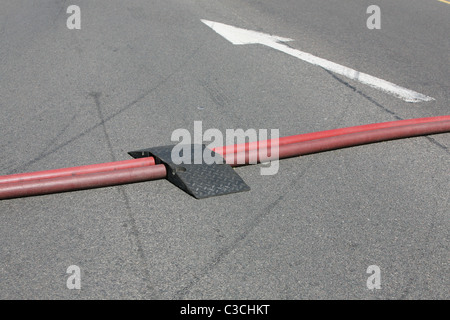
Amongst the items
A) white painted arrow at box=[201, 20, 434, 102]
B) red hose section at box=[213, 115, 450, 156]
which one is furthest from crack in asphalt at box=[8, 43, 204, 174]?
red hose section at box=[213, 115, 450, 156]

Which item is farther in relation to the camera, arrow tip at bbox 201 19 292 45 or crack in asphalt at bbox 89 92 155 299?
arrow tip at bbox 201 19 292 45

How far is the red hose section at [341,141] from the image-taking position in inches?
181

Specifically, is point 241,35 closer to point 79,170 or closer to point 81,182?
point 79,170

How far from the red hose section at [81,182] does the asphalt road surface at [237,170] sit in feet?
0.23

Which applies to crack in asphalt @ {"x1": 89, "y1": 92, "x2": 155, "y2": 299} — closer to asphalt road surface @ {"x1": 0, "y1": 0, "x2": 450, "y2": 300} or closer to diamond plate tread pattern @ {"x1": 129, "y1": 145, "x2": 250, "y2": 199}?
asphalt road surface @ {"x1": 0, "y1": 0, "x2": 450, "y2": 300}

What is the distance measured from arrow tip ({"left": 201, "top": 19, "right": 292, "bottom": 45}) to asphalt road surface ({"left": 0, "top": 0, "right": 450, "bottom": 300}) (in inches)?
6.9

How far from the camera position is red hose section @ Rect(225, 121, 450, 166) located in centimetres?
461

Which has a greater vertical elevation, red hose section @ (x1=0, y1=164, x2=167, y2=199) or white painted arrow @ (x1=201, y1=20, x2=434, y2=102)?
white painted arrow @ (x1=201, y1=20, x2=434, y2=102)

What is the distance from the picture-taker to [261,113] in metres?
5.62

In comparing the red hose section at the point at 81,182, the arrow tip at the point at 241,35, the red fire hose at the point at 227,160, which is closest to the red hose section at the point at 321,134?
the red fire hose at the point at 227,160

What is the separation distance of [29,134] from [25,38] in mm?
3348

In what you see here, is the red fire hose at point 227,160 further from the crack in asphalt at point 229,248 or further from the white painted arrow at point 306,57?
the white painted arrow at point 306,57

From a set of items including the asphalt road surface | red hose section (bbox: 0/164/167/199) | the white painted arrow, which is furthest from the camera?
the white painted arrow
